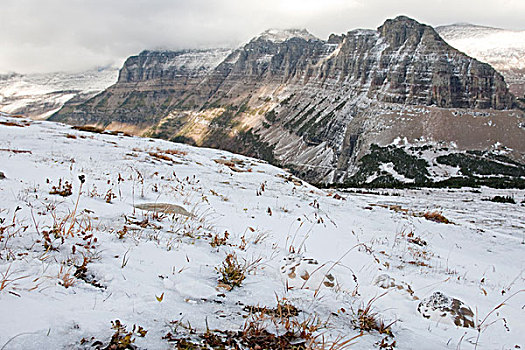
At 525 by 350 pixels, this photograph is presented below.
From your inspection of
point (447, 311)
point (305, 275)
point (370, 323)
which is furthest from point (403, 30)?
point (370, 323)

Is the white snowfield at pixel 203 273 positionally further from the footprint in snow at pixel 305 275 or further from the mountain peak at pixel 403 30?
the mountain peak at pixel 403 30

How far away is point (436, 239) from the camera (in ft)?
26.7

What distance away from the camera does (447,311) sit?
3139 millimetres

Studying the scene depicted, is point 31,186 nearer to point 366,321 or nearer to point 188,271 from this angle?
point 188,271

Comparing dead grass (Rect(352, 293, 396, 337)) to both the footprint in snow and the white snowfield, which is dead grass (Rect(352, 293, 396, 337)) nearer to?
the white snowfield

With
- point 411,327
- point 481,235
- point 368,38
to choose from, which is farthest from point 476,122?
point 411,327

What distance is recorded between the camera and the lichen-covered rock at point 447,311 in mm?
3065

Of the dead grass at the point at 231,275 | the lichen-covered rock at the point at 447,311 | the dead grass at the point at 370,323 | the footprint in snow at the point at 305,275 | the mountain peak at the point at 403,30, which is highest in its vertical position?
the mountain peak at the point at 403,30

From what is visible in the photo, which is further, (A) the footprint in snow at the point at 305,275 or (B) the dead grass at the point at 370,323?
(A) the footprint in snow at the point at 305,275

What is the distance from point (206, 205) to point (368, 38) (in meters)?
190

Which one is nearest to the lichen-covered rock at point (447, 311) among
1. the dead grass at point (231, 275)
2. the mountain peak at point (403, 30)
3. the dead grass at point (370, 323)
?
the dead grass at point (370, 323)

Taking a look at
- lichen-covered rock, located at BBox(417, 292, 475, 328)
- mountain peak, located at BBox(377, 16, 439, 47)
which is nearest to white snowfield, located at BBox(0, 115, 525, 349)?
lichen-covered rock, located at BBox(417, 292, 475, 328)

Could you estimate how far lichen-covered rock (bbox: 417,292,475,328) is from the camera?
3065 mm

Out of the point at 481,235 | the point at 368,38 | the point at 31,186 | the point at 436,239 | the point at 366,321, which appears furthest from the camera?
the point at 368,38
